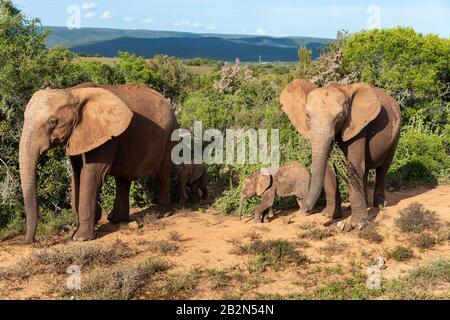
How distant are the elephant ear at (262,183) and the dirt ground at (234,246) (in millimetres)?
608

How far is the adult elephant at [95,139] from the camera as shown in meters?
6.89

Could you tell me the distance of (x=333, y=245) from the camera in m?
7.69

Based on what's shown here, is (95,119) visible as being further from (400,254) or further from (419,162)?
(419,162)

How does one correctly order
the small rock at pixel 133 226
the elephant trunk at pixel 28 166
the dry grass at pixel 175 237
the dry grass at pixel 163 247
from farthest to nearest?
the small rock at pixel 133 226, the dry grass at pixel 175 237, the dry grass at pixel 163 247, the elephant trunk at pixel 28 166

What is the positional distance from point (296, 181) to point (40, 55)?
19.1 ft

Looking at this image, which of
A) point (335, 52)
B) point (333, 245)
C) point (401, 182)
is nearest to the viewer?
point (333, 245)

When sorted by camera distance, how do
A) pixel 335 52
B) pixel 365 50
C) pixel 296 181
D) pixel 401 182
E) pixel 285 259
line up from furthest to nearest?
pixel 335 52 → pixel 365 50 → pixel 401 182 → pixel 296 181 → pixel 285 259

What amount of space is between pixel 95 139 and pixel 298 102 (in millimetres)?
3334

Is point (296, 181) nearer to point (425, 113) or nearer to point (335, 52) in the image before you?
point (425, 113)

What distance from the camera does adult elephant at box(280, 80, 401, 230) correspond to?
727cm

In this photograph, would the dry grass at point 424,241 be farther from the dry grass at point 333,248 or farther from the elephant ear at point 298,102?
the elephant ear at point 298,102

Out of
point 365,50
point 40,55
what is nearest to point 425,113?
point 365,50

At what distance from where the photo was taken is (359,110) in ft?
26.1

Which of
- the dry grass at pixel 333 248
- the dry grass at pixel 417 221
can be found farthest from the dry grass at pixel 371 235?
the dry grass at pixel 417 221
